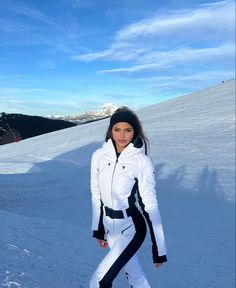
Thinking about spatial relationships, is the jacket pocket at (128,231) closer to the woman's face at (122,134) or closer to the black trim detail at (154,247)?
the black trim detail at (154,247)

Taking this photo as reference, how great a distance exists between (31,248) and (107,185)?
3.49 m

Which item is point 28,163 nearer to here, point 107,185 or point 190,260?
point 190,260

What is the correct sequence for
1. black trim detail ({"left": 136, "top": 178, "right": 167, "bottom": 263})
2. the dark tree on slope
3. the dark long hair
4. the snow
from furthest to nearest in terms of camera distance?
1. the dark tree on slope
2. the snow
3. the dark long hair
4. black trim detail ({"left": 136, "top": 178, "right": 167, "bottom": 263})

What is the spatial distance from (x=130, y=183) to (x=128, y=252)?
571 mm

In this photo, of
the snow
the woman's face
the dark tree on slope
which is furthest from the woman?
the dark tree on slope

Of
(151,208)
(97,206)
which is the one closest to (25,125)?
(97,206)

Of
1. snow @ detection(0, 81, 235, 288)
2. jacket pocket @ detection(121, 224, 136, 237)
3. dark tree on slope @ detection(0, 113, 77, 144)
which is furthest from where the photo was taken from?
dark tree on slope @ detection(0, 113, 77, 144)

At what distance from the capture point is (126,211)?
3527mm

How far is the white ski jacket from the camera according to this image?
3445mm

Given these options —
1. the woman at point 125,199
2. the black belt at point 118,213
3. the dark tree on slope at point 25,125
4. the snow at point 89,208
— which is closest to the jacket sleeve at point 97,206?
the woman at point 125,199

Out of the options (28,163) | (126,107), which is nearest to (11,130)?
(28,163)

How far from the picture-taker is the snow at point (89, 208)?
616 cm

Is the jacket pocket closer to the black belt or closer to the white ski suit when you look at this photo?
the white ski suit

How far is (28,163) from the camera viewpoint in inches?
719
